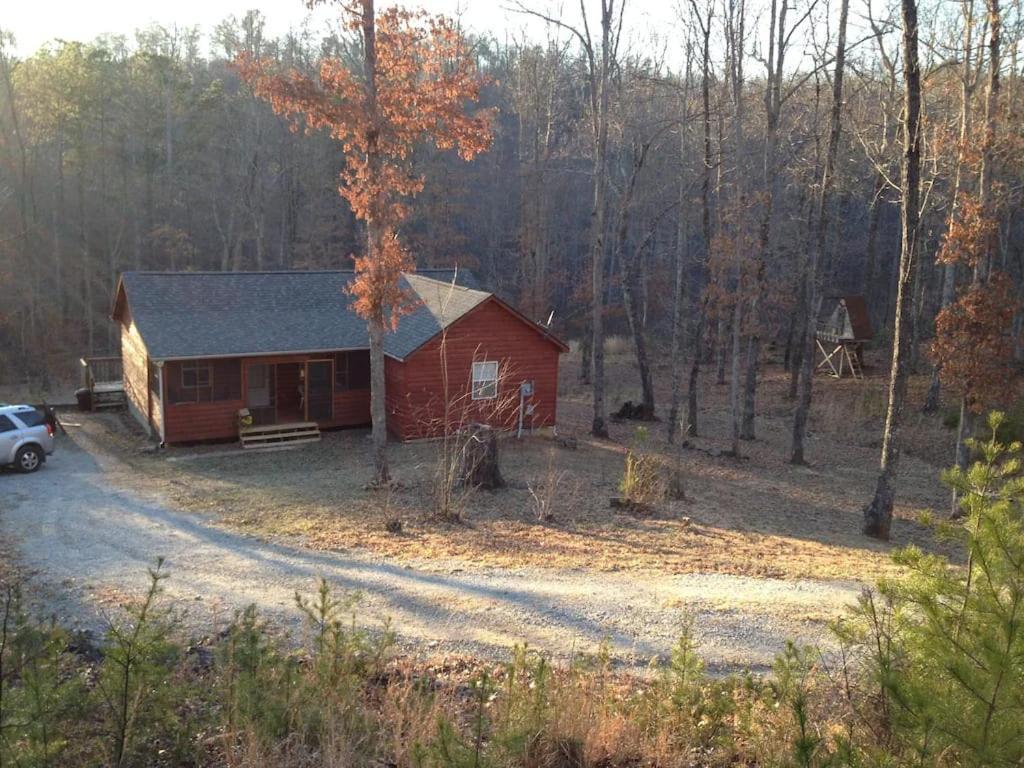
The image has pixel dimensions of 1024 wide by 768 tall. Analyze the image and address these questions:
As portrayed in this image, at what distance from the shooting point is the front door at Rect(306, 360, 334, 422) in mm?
23325

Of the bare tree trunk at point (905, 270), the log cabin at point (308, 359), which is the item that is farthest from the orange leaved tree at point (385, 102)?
the bare tree trunk at point (905, 270)

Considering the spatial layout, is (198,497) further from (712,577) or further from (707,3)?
(707,3)

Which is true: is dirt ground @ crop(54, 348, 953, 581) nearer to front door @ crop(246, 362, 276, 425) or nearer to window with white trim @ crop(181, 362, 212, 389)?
window with white trim @ crop(181, 362, 212, 389)

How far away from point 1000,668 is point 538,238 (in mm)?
36247

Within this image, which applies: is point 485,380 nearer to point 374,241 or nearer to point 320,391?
point 320,391

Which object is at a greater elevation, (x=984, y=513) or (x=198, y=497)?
(x=984, y=513)

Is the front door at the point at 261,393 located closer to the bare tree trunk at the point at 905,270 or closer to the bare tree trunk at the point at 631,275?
the bare tree trunk at the point at 631,275

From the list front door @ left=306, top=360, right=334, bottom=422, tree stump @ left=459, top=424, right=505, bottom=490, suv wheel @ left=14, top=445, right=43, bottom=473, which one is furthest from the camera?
front door @ left=306, top=360, right=334, bottom=422

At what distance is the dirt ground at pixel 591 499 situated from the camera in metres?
12.6

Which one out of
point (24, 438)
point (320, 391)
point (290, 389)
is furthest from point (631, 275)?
point (24, 438)

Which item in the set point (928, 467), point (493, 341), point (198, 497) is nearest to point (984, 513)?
point (198, 497)

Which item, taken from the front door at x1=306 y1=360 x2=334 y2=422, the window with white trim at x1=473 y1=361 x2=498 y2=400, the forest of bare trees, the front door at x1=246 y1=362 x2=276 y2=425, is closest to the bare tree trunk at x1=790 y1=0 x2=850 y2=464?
the forest of bare trees

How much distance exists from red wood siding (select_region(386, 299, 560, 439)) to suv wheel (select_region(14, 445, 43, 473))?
8.60 metres

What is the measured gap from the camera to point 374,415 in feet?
57.5
